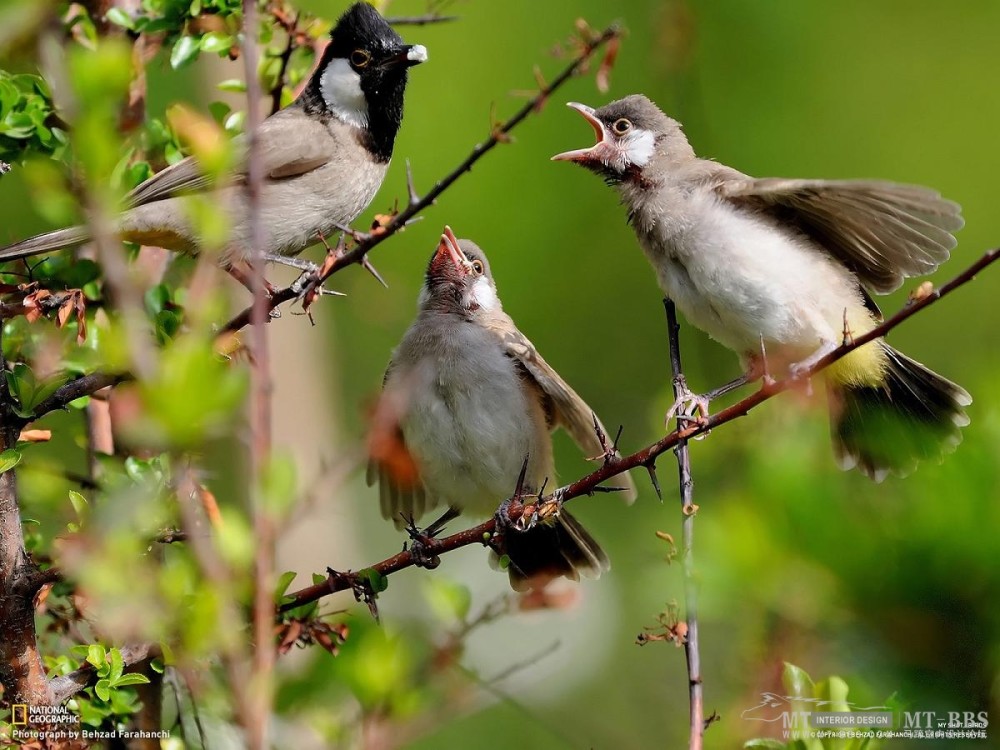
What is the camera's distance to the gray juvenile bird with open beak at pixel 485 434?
3.77m

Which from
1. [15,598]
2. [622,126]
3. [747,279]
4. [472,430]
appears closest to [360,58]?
[622,126]

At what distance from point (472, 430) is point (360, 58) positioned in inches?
62.8

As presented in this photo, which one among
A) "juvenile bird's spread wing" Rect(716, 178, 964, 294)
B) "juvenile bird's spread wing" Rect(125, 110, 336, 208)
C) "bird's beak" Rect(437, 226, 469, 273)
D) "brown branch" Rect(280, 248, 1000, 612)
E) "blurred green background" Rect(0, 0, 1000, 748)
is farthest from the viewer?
"blurred green background" Rect(0, 0, 1000, 748)

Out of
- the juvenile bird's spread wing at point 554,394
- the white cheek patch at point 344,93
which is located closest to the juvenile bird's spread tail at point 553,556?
the juvenile bird's spread wing at point 554,394

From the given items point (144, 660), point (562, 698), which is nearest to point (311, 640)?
point (144, 660)

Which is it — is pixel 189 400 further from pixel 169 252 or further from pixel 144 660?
pixel 169 252

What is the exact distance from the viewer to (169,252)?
382cm

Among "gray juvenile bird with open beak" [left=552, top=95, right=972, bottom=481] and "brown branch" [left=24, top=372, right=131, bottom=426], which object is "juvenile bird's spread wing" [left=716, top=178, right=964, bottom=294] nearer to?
"gray juvenile bird with open beak" [left=552, top=95, right=972, bottom=481]

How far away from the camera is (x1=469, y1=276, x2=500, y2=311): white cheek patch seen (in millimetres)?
4434

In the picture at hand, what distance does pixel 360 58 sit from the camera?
4.47 m

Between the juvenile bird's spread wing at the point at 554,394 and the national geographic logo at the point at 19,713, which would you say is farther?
the juvenile bird's spread wing at the point at 554,394

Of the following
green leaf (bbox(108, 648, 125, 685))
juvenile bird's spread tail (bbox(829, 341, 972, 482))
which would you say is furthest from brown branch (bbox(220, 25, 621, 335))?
juvenile bird's spread tail (bbox(829, 341, 972, 482))

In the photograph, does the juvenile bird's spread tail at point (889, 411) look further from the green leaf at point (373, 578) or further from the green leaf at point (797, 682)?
the green leaf at point (373, 578)

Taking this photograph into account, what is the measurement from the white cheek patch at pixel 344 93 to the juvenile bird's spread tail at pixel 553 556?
6.01ft
